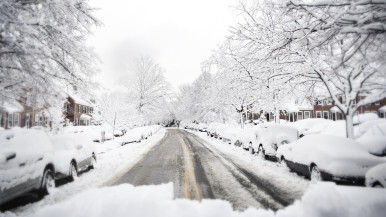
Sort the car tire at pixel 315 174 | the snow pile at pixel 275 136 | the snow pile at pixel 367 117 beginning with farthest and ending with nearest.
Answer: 1. the snow pile at pixel 275 136
2. the snow pile at pixel 367 117
3. the car tire at pixel 315 174

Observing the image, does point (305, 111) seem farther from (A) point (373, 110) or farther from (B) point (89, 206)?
(B) point (89, 206)

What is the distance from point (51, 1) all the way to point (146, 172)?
6075mm

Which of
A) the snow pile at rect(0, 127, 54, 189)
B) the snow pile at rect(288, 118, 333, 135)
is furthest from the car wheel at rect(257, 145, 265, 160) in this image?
the snow pile at rect(0, 127, 54, 189)

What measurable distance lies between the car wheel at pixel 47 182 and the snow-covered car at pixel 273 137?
896cm

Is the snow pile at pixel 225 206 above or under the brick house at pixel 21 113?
under

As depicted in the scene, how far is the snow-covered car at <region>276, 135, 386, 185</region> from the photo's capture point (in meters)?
5.86

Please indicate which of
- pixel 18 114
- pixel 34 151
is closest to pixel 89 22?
pixel 18 114

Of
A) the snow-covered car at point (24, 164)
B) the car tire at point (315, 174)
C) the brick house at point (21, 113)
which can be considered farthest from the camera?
the brick house at point (21, 113)

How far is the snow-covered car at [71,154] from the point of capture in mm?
6602

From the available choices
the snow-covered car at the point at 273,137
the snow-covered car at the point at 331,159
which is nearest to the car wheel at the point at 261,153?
the snow-covered car at the point at 273,137

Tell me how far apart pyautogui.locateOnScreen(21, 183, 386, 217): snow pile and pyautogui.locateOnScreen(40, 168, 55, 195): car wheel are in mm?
1618

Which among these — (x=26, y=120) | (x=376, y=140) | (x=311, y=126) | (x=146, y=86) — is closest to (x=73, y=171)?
(x=26, y=120)

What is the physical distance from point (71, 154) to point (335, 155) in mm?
8102

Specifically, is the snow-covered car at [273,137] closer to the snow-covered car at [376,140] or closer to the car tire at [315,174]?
the snow-covered car at [376,140]
